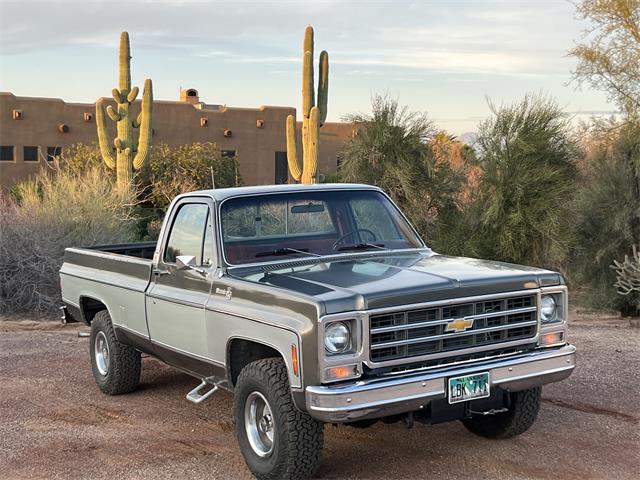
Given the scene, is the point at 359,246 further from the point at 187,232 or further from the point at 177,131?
the point at 177,131

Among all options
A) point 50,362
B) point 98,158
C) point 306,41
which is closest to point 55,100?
point 98,158

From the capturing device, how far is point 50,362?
9.41 m

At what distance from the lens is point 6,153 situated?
4169 cm

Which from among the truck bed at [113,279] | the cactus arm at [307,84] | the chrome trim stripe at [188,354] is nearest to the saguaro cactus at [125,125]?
the cactus arm at [307,84]

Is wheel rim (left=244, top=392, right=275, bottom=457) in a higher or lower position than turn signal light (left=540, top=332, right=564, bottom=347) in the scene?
Result: lower

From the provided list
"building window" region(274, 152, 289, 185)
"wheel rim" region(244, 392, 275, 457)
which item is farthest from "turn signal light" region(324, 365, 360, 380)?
"building window" region(274, 152, 289, 185)

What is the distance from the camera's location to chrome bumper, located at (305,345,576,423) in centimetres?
484

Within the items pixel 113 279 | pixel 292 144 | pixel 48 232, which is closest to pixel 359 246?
pixel 113 279

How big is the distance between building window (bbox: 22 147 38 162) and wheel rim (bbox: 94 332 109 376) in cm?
3605

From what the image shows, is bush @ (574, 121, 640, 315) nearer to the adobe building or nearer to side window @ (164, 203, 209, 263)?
side window @ (164, 203, 209, 263)

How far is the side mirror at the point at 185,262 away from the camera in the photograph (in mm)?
6191

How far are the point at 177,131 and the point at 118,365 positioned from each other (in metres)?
37.9

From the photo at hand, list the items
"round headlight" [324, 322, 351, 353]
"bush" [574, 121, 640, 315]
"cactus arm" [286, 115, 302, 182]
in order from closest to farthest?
"round headlight" [324, 322, 351, 353]
"bush" [574, 121, 640, 315]
"cactus arm" [286, 115, 302, 182]

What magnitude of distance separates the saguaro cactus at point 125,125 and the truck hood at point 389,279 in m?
19.1
